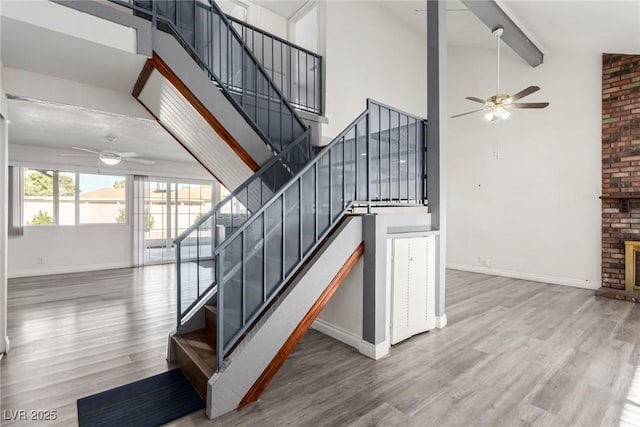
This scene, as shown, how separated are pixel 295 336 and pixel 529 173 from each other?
19.6 feet

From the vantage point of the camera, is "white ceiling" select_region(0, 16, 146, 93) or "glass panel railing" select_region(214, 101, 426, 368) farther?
"white ceiling" select_region(0, 16, 146, 93)

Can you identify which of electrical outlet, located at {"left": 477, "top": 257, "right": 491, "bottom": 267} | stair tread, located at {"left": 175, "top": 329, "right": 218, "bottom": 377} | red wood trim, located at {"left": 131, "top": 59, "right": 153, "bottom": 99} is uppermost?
red wood trim, located at {"left": 131, "top": 59, "right": 153, "bottom": 99}

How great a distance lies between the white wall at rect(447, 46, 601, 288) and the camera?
18.2 feet

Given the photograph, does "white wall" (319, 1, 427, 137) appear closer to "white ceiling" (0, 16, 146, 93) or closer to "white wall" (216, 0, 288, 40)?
"white wall" (216, 0, 288, 40)

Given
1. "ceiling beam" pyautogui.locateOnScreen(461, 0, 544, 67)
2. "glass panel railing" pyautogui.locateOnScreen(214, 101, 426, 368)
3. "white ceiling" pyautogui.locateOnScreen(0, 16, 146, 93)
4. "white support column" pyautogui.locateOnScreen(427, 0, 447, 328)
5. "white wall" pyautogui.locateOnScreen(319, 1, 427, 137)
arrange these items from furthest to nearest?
1. "white wall" pyautogui.locateOnScreen(319, 1, 427, 137)
2. "ceiling beam" pyautogui.locateOnScreen(461, 0, 544, 67)
3. "white support column" pyautogui.locateOnScreen(427, 0, 447, 328)
4. "white ceiling" pyautogui.locateOnScreen(0, 16, 146, 93)
5. "glass panel railing" pyautogui.locateOnScreen(214, 101, 426, 368)

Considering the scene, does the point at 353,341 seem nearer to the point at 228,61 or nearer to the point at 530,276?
the point at 228,61

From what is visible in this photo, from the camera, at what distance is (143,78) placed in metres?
3.19

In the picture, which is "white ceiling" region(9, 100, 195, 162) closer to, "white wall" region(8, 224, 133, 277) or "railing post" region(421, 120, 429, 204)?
"white wall" region(8, 224, 133, 277)

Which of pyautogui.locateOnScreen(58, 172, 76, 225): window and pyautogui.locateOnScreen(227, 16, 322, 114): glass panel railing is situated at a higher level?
pyautogui.locateOnScreen(227, 16, 322, 114): glass panel railing

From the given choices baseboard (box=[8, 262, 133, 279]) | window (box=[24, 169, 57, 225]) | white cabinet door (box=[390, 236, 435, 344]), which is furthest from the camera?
window (box=[24, 169, 57, 225])

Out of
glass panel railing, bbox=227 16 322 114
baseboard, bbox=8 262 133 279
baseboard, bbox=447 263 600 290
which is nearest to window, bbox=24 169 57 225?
baseboard, bbox=8 262 133 279

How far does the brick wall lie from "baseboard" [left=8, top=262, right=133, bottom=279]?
9953mm

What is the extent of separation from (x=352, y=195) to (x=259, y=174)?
1.14m

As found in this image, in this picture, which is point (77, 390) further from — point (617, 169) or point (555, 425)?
point (617, 169)
